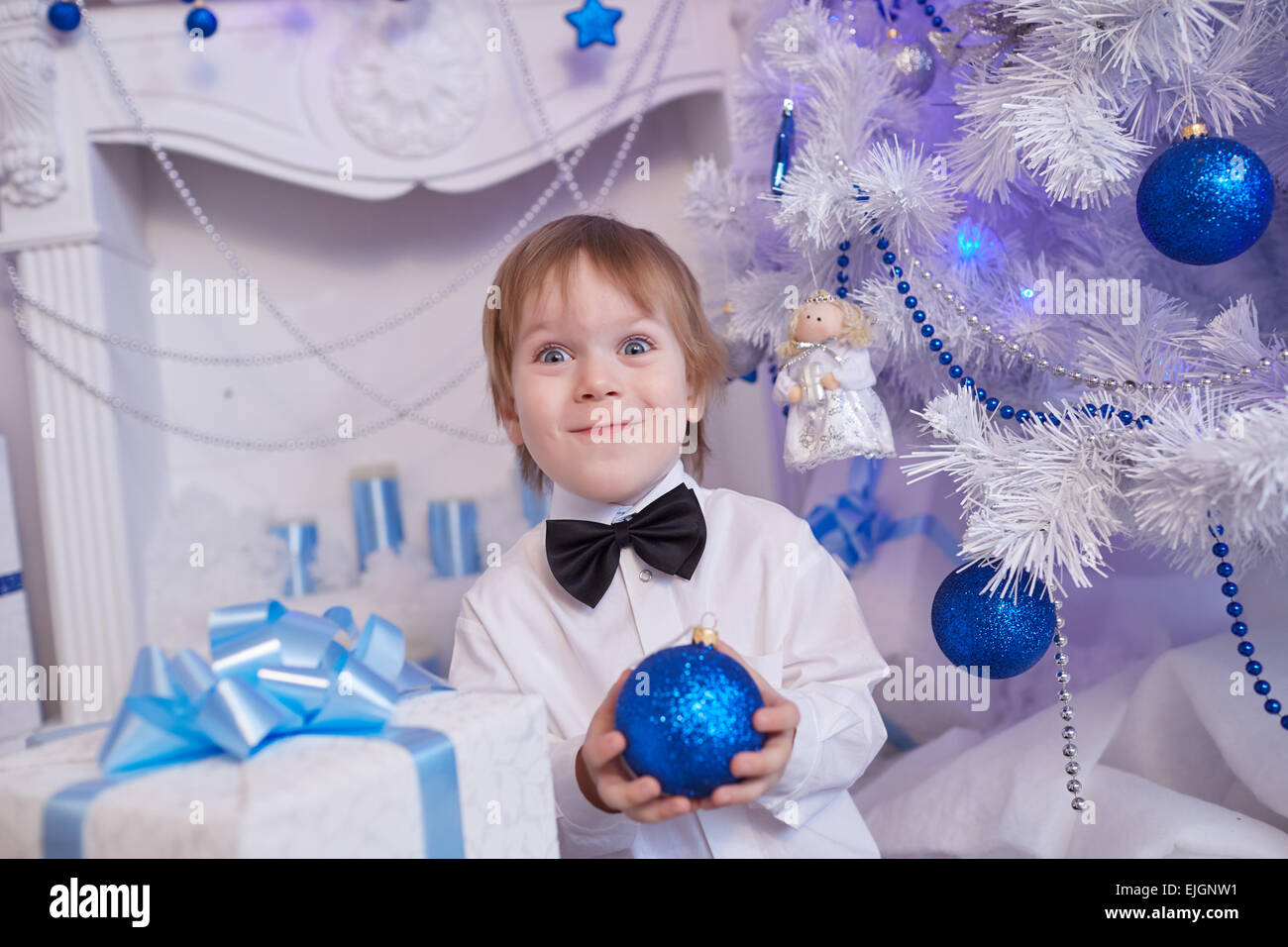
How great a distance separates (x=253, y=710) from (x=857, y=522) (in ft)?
3.59

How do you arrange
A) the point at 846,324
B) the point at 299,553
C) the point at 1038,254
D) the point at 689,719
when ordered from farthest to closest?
the point at 299,553
the point at 1038,254
the point at 846,324
the point at 689,719

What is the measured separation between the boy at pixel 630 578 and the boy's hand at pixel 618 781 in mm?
122

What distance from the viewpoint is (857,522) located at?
1593 mm

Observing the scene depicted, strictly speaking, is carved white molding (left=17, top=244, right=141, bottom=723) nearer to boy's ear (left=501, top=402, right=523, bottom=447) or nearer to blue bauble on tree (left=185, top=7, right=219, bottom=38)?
blue bauble on tree (left=185, top=7, right=219, bottom=38)

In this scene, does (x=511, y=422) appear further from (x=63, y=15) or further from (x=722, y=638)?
(x=63, y=15)

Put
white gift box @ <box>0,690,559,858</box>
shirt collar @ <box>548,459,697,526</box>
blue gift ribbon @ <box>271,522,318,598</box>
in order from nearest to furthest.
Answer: white gift box @ <box>0,690,559,858</box>
shirt collar @ <box>548,459,697,526</box>
blue gift ribbon @ <box>271,522,318,598</box>

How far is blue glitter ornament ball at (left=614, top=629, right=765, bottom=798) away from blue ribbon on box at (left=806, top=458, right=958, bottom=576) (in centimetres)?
81

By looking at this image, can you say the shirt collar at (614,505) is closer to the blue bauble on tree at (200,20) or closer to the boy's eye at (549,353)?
the boy's eye at (549,353)

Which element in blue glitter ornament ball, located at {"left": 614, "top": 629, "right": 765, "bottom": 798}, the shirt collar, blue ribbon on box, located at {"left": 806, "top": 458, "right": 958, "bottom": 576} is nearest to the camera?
blue glitter ornament ball, located at {"left": 614, "top": 629, "right": 765, "bottom": 798}

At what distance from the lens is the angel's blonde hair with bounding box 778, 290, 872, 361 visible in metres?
1.10

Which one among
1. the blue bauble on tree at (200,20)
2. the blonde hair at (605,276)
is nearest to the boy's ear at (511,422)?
the blonde hair at (605,276)

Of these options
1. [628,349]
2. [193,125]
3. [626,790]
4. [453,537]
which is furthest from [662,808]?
[193,125]

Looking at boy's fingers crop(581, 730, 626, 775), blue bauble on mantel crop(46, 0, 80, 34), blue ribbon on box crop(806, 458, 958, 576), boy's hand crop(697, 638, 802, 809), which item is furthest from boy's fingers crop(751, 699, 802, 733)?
blue bauble on mantel crop(46, 0, 80, 34)

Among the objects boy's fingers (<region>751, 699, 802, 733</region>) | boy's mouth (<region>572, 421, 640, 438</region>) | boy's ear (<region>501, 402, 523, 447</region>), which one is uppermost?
boy's ear (<region>501, 402, 523, 447</region>)
